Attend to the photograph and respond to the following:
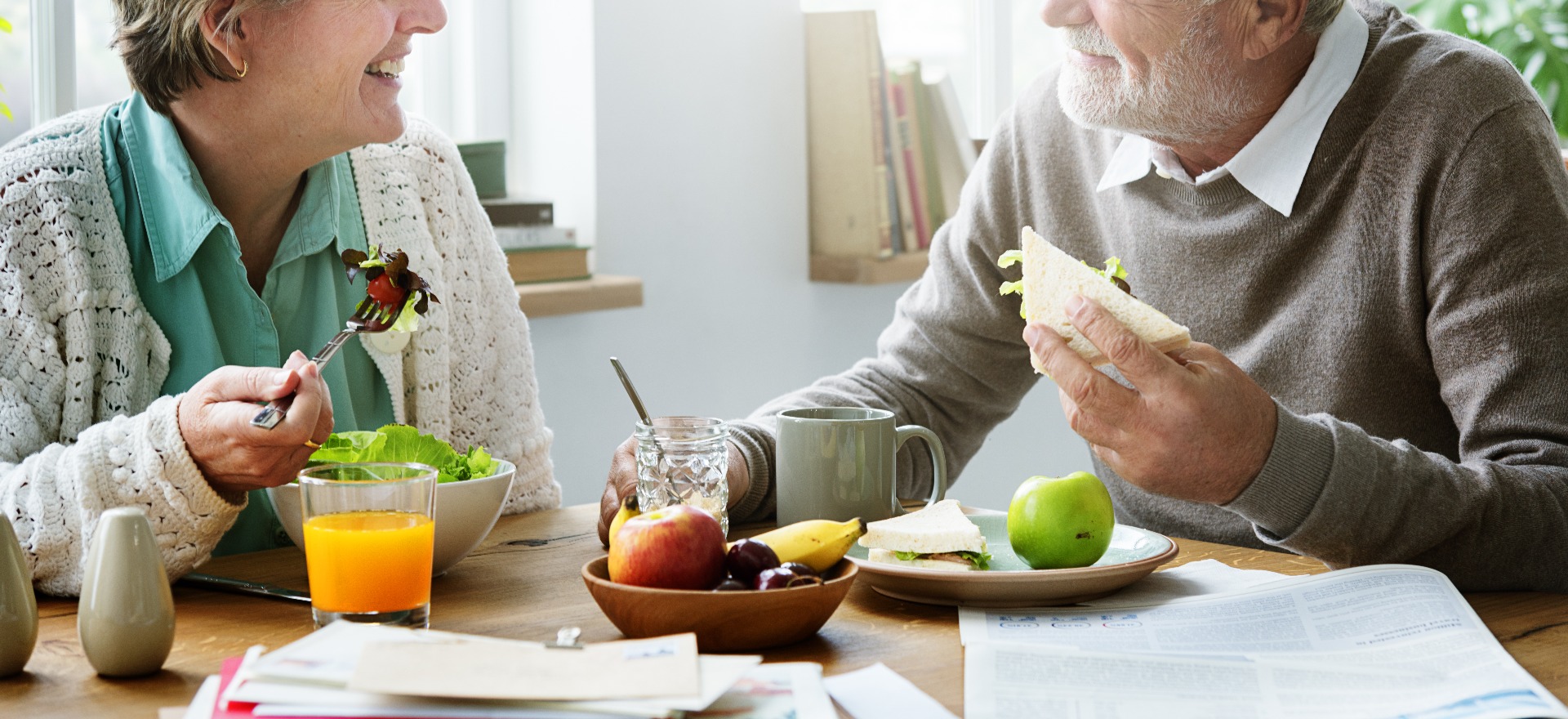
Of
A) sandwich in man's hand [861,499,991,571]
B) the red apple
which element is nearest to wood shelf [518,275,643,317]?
sandwich in man's hand [861,499,991,571]

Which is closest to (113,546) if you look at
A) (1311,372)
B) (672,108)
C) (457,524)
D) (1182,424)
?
(457,524)

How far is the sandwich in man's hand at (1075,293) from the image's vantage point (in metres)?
1.15

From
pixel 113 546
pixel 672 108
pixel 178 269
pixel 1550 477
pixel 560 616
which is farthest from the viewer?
pixel 672 108

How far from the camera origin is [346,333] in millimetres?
1160

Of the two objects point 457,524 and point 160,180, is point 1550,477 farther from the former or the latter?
point 160,180

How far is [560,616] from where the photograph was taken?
107cm

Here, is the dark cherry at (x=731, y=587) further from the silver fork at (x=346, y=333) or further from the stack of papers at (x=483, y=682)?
the silver fork at (x=346, y=333)

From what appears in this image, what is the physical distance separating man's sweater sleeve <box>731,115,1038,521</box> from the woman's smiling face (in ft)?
2.04

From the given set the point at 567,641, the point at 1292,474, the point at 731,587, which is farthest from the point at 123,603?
the point at 1292,474

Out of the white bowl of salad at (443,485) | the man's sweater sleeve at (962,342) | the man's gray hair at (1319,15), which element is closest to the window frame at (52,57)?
the white bowl of salad at (443,485)

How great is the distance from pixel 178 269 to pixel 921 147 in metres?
1.90

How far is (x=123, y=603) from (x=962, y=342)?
1144 millimetres

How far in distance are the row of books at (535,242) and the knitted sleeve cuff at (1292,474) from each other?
1.43 metres

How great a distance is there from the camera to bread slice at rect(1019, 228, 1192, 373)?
1146 mm
